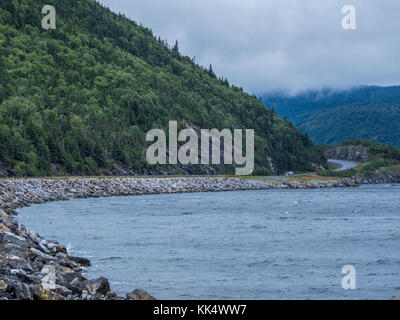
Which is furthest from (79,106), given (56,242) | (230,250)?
(56,242)

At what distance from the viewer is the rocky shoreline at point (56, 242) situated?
1680 centimetres

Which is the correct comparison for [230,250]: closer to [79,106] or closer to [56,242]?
[56,242]

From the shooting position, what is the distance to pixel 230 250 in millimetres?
30359

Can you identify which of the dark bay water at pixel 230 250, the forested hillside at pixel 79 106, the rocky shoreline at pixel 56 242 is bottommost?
the dark bay water at pixel 230 250

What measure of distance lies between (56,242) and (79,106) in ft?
372

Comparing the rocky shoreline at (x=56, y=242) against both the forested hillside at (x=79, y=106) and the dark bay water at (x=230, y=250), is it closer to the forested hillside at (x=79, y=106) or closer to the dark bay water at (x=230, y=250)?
the dark bay water at (x=230, y=250)

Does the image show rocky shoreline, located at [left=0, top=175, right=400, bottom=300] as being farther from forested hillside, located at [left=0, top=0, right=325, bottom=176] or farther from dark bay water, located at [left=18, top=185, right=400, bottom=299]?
Result: forested hillside, located at [left=0, top=0, right=325, bottom=176]

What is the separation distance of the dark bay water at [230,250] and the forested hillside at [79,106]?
147 ft

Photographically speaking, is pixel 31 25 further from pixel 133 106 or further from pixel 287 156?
pixel 287 156

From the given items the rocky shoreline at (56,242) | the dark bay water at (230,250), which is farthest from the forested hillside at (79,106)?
the dark bay water at (230,250)

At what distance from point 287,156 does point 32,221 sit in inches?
6047

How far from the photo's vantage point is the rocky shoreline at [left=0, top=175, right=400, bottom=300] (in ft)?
55.1

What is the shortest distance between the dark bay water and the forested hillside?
147ft

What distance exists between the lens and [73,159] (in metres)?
104
